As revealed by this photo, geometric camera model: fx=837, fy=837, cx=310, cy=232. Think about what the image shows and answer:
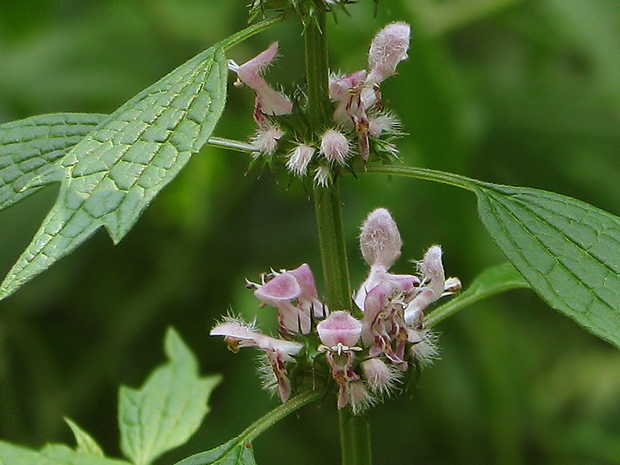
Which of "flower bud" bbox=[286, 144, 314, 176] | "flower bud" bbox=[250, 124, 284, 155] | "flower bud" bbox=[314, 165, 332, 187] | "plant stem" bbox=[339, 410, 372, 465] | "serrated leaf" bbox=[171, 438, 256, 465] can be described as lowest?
"plant stem" bbox=[339, 410, 372, 465]

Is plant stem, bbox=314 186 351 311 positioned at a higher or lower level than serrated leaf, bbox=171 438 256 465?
higher

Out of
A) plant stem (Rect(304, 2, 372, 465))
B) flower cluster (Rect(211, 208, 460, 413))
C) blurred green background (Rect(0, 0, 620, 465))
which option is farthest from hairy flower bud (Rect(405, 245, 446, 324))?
blurred green background (Rect(0, 0, 620, 465))

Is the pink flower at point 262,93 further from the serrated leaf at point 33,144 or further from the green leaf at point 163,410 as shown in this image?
the green leaf at point 163,410

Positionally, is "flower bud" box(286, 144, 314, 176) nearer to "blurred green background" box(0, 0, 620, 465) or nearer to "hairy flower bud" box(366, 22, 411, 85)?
"hairy flower bud" box(366, 22, 411, 85)

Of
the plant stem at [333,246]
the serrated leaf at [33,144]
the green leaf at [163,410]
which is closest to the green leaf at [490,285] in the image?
the plant stem at [333,246]

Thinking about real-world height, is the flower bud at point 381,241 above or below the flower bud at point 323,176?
below

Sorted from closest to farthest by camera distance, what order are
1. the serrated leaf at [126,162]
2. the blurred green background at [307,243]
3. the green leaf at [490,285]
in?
the serrated leaf at [126,162]
the green leaf at [490,285]
the blurred green background at [307,243]

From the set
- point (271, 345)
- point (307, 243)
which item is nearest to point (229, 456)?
point (271, 345)

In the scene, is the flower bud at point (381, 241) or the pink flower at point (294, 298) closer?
the pink flower at point (294, 298)
